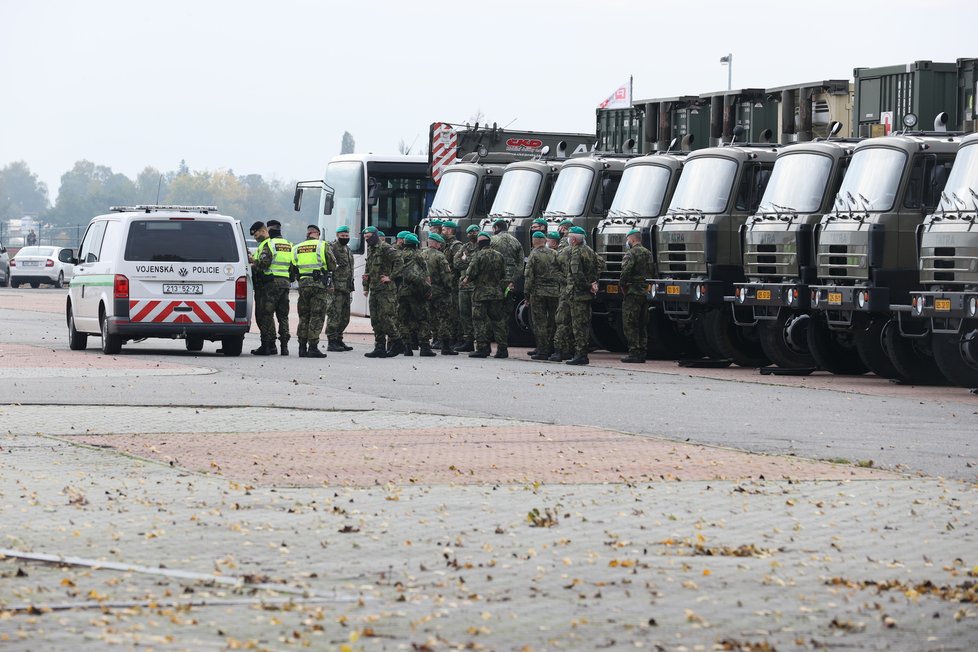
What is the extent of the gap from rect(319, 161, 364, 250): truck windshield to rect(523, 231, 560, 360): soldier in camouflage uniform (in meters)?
12.8

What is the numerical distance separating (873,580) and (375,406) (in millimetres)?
9658

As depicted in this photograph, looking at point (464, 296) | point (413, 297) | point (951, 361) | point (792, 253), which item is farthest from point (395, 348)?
point (951, 361)

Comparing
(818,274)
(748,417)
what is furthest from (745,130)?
(748,417)

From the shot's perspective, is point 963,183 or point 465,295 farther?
point 465,295

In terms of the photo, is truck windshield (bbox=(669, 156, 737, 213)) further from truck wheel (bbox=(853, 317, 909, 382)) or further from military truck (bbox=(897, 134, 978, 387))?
military truck (bbox=(897, 134, 978, 387))

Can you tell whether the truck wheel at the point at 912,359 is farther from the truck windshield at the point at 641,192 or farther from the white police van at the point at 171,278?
the white police van at the point at 171,278

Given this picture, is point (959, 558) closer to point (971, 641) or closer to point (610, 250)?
point (971, 641)

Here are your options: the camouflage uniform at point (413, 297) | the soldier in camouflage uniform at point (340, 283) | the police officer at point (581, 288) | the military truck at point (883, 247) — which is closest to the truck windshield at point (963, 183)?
the military truck at point (883, 247)

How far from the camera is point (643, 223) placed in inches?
1073

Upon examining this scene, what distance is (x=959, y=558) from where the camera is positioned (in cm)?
930

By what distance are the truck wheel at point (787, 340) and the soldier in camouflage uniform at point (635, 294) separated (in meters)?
2.07

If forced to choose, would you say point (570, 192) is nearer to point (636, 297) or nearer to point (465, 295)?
point (465, 295)

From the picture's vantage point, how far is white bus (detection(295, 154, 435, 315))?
40125mm

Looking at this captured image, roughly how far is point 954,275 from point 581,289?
21.3ft
